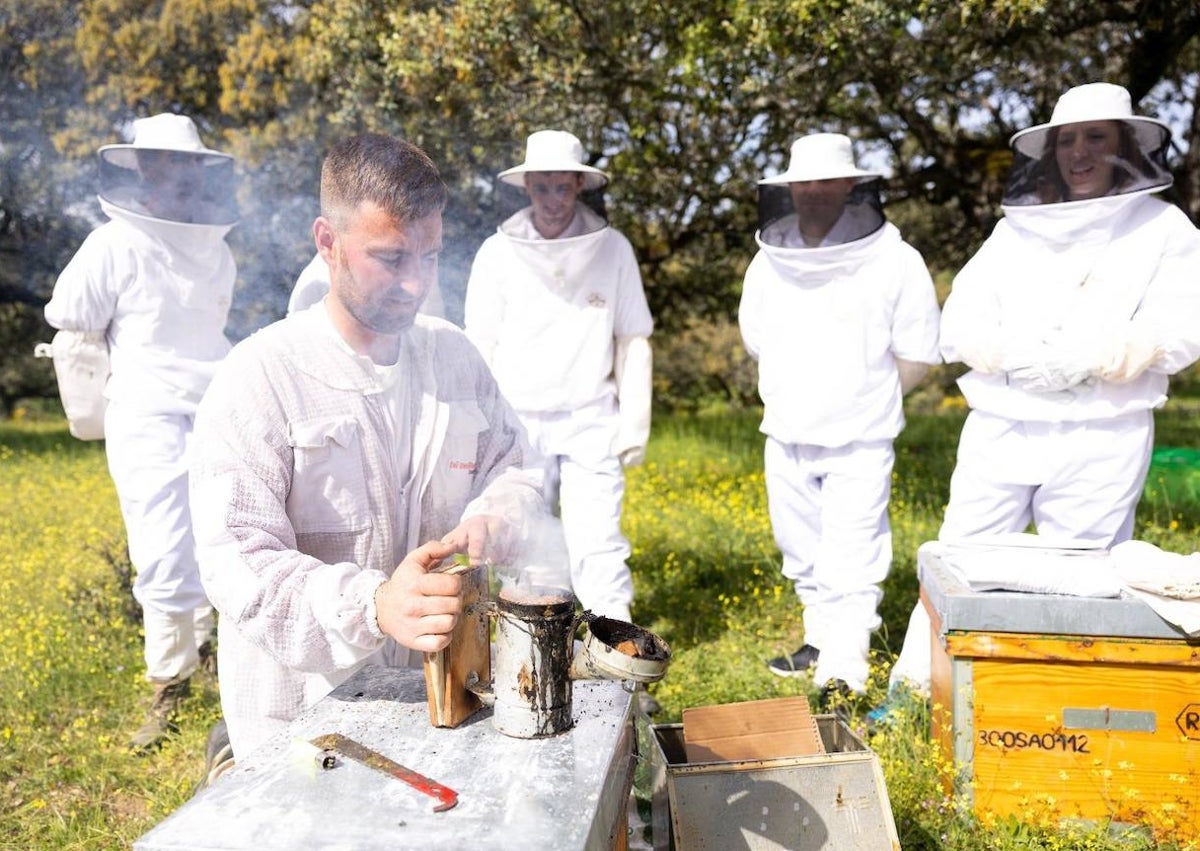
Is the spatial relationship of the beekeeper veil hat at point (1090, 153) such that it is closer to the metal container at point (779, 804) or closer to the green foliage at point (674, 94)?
the green foliage at point (674, 94)

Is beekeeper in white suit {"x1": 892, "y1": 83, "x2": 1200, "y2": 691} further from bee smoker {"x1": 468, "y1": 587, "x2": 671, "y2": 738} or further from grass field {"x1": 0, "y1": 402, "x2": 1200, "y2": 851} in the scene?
bee smoker {"x1": 468, "y1": 587, "x2": 671, "y2": 738}

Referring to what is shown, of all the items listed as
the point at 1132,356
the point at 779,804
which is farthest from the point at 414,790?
the point at 1132,356

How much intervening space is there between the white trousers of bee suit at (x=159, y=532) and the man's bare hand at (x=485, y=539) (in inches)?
86.2

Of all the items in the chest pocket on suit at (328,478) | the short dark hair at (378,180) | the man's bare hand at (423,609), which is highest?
the short dark hair at (378,180)

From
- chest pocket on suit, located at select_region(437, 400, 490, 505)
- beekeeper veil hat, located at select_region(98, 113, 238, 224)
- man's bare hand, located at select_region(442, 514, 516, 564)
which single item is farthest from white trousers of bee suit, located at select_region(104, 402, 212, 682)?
man's bare hand, located at select_region(442, 514, 516, 564)

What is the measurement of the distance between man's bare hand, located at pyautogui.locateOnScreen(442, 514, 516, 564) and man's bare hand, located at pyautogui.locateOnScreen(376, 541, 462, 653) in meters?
0.18

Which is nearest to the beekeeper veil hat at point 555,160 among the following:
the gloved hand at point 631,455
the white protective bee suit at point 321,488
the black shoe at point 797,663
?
the gloved hand at point 631,455

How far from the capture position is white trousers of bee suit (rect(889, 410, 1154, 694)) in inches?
131

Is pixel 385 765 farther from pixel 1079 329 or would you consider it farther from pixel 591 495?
pixel 1079 329

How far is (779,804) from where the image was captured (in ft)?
7.77

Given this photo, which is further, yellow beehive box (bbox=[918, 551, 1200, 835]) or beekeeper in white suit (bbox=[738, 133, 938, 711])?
beekeeper in white suit (bbox=[738, 133, 938, 711])

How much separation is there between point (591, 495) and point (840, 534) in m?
1.01

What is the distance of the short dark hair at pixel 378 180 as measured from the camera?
74.2 inches

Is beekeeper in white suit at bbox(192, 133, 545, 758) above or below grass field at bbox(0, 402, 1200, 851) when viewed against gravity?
above
